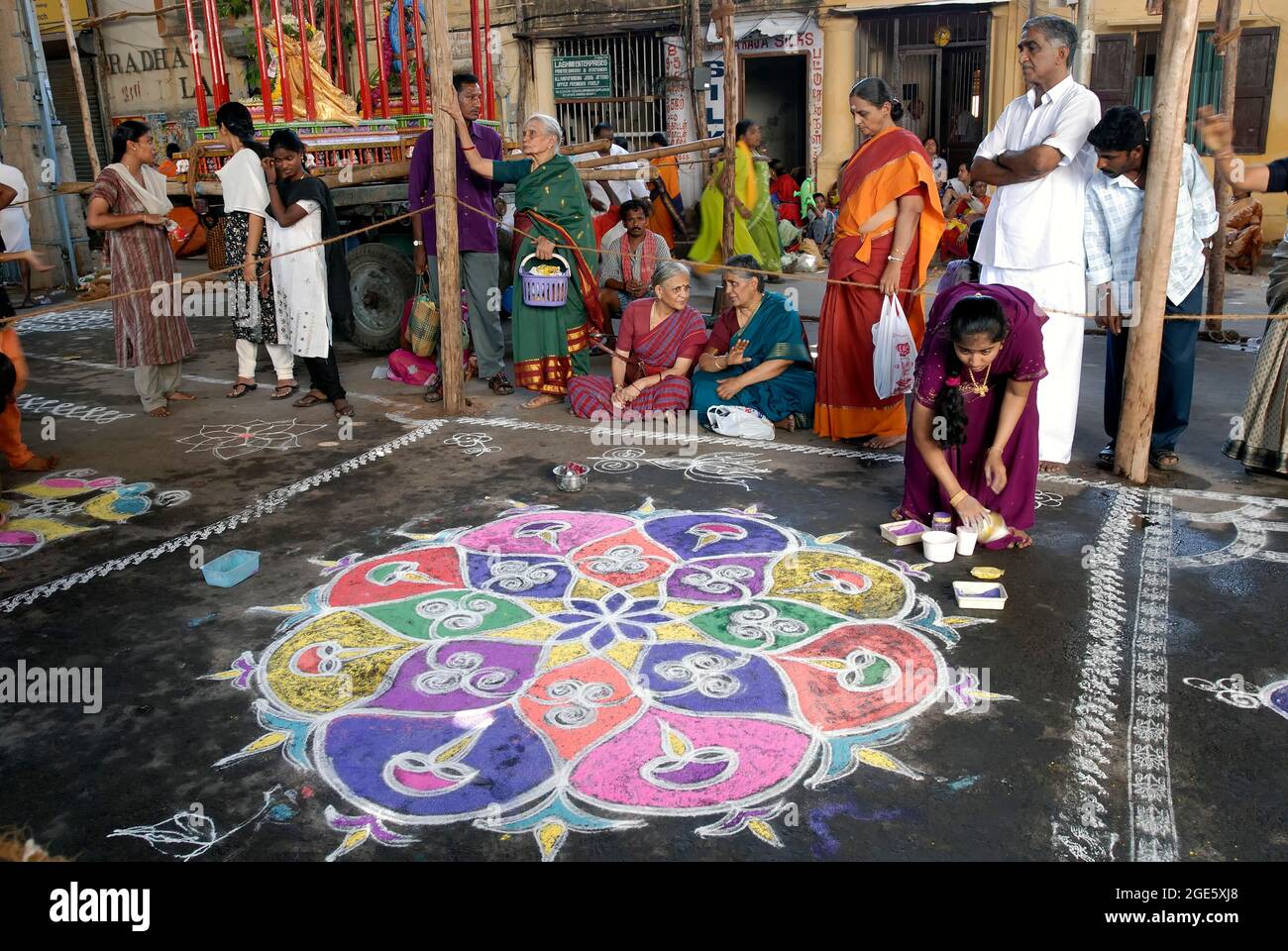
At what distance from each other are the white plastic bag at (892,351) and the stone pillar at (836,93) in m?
9.01

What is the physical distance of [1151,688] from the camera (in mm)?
2961

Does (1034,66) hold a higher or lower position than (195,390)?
higher

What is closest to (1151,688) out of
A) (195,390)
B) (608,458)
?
(608,458)

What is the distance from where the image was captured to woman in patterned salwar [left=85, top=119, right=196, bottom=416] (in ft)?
19.0

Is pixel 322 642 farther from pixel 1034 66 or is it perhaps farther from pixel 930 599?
pixel 1034 66

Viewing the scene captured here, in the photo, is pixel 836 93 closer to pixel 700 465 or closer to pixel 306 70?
pixel 306 70

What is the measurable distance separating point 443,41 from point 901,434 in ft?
10.6

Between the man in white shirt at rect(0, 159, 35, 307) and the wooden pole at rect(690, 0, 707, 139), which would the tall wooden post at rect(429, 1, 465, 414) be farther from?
the wooden pole at rect(690, 0, 707, 139)

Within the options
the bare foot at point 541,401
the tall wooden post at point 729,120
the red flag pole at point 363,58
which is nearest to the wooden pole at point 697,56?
the tall wooden post at point 729,120

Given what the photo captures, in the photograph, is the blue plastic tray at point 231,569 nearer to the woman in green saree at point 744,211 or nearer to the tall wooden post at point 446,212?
the tall wooden post at point 446,212

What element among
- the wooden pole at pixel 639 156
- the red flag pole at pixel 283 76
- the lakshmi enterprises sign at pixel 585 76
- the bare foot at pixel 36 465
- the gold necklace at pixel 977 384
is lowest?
the bare foot at pixel 36 465

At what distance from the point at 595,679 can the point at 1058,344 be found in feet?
9.73

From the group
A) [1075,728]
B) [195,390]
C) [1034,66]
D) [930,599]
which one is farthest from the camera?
[195,390]

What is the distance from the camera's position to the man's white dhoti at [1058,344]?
4.80 metres
